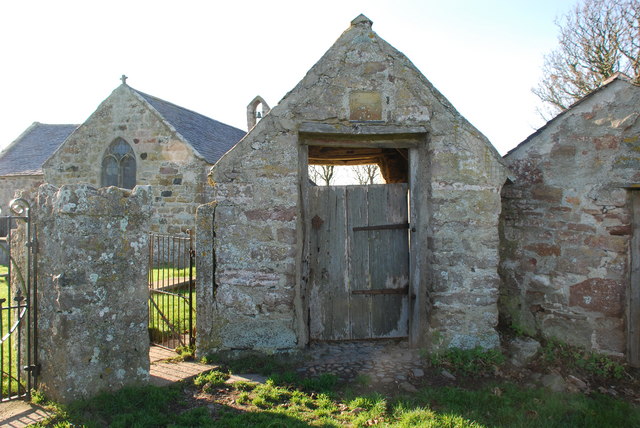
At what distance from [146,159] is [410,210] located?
10.7 m

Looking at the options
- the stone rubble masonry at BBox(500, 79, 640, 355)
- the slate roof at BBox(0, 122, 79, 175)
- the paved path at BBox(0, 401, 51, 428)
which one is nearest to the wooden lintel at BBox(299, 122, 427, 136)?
the stone rubble masonry at BBox(500, 79, 640, 355)

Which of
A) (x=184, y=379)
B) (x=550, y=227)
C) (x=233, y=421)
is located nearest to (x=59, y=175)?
(x=184, y=379)

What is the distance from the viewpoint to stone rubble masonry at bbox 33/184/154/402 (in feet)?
11.7

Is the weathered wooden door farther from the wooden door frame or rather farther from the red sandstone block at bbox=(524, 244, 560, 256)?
the red sandstone block at bbox=(524, 244, 560, 256)

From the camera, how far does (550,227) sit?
519 cm

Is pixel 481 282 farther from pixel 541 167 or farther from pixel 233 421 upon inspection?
pixel 233 421

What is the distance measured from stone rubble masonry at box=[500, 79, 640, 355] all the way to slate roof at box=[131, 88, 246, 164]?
9553mm

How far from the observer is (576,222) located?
4.99 m

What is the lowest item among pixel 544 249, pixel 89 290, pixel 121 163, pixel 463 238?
pixel 89 290

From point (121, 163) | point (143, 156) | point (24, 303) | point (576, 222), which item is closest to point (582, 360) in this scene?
point (576, 222)

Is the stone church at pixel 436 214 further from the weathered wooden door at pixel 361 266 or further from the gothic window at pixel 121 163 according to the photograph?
the gothic window at pixel 121 163

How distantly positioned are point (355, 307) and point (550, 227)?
8.38 ft

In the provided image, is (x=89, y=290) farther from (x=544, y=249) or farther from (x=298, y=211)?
(x=544, y=249)

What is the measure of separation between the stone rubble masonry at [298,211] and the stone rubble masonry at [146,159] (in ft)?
27.5
